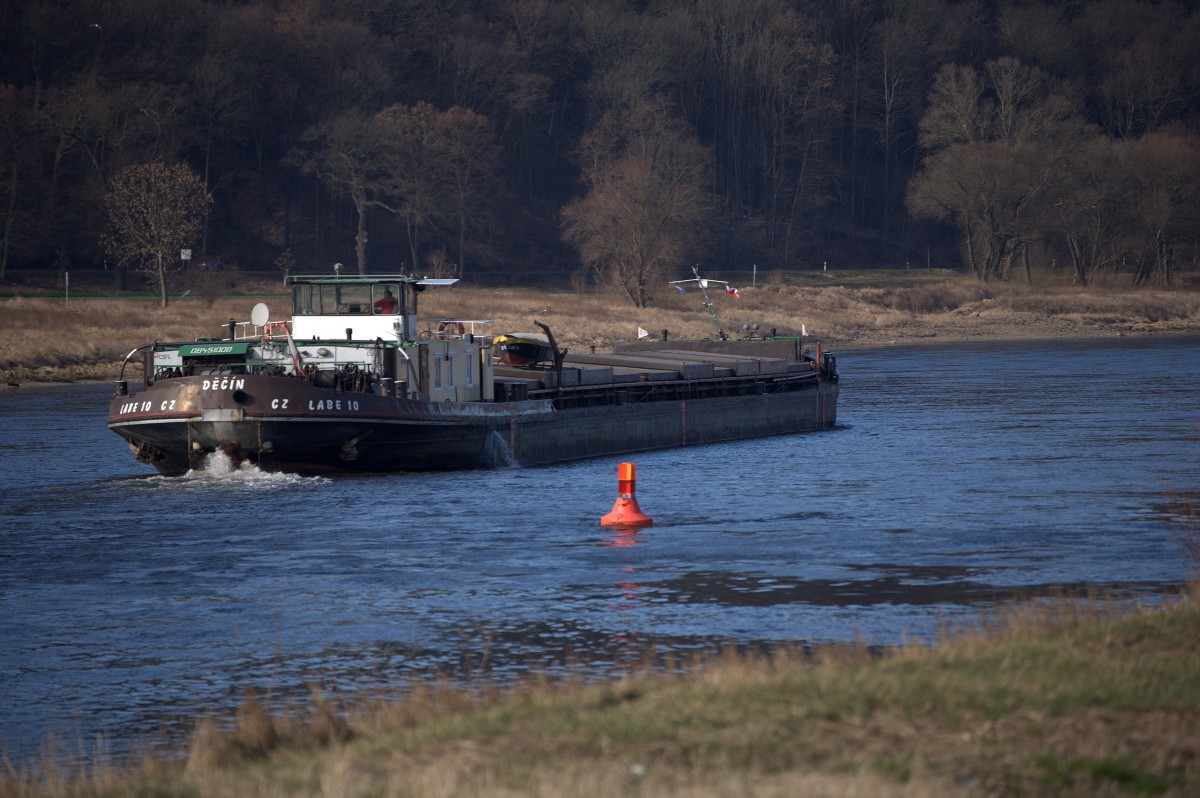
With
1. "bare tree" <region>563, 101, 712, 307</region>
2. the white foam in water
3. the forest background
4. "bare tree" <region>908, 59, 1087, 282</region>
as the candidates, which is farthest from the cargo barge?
"bare tree" <region>908, 59, 1087, 282</region>

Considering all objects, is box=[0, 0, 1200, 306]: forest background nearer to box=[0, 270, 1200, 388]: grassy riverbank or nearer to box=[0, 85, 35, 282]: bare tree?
box=[0, 85, 35, 282]: bare tree

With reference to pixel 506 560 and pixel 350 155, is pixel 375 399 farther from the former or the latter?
pixel 350 155

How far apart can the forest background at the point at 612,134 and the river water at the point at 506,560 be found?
111 feet

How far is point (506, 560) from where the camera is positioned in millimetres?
21484

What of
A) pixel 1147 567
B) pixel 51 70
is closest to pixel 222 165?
pixel 51 70

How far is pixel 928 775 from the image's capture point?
28.6 ft

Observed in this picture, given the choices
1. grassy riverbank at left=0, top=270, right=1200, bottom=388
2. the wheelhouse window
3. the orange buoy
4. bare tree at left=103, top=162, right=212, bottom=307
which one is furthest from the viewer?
bare tree at left=103, top=162, right=212, bottom=307

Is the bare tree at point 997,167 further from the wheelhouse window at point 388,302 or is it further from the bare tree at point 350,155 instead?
the wheelhouse window at point 388,302

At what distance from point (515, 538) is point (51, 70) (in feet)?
236

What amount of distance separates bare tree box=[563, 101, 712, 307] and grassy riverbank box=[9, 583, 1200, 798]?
74.3m

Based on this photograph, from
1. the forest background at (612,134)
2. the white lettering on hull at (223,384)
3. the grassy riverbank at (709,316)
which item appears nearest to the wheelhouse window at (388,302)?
the white lettering on hull at (223,384)

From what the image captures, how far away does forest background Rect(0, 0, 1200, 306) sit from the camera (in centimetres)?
8600

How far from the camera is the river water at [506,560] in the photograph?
15.4 meters

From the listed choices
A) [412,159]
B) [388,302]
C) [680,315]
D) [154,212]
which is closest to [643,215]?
[680,315]
